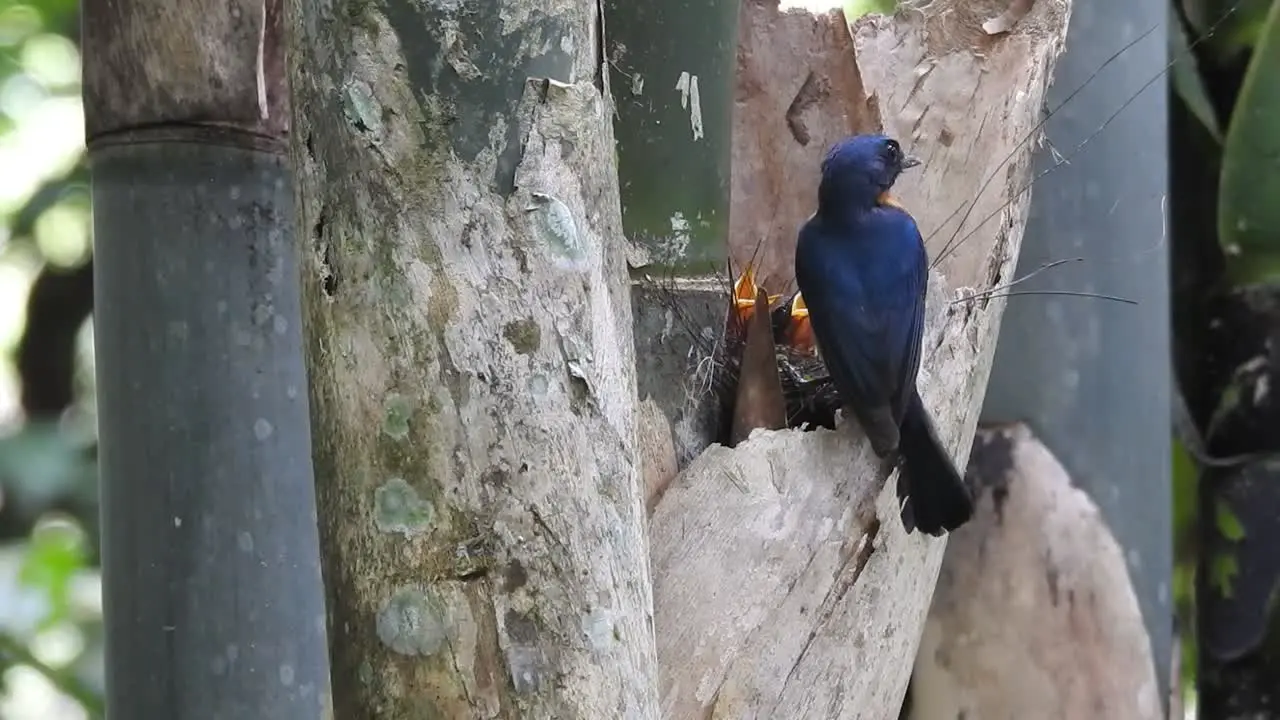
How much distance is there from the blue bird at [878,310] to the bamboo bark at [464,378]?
1.63ft

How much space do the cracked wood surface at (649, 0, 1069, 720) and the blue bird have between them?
0.03 meters

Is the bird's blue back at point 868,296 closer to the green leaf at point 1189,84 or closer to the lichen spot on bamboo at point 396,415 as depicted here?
the lichen spot on bamboo at point 396,415

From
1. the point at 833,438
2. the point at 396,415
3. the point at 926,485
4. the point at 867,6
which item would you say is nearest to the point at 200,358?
the point at 396,415

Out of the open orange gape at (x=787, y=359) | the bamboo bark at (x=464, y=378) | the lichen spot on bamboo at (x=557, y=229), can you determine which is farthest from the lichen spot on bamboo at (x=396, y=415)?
the open orange gape at (x=787, y=359)

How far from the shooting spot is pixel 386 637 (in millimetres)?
900

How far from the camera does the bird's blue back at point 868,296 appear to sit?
57.6 inches

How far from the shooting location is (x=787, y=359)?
5.70 ft

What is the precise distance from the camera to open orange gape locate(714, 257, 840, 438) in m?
1.35

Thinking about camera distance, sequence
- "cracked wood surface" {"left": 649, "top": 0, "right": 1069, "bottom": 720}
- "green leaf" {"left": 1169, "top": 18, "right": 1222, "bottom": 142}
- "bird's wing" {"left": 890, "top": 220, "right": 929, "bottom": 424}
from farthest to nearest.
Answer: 1. "green leaf" {"left": 1169, "top": 18, "right": 1222, "bottom": 142}
2. "bird's wing" {"left": 890, "top": 220, "right": 929, "bottom": 424}
3. "cracked wood surface" {"left": 649, "top": 0, "right": 1069, "bottom": 720}

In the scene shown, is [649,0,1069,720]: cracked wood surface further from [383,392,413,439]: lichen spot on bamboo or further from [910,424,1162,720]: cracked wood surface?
[383,392,413,439]: lichen spot on bamboo

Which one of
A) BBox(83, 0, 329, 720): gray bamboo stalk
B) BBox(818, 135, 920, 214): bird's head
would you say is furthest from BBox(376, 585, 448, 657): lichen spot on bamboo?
BBox(818, 135, 920, 214): bird's head

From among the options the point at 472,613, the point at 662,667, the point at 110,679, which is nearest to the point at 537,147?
the point at 472,613

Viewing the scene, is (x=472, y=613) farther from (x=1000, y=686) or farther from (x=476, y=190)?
(x=1000, y=686)

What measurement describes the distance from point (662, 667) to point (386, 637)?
1.02 ft
